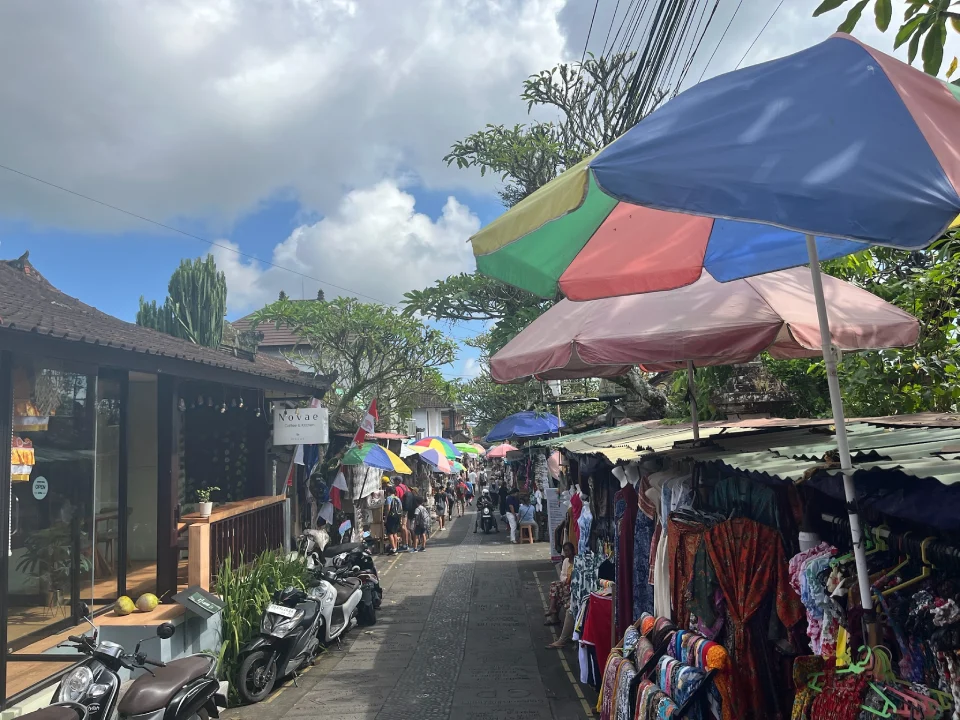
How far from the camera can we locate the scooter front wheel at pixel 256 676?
710 cm

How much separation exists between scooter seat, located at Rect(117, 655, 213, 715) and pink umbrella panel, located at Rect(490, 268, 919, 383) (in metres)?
3.51

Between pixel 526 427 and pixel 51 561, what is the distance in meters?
10.3

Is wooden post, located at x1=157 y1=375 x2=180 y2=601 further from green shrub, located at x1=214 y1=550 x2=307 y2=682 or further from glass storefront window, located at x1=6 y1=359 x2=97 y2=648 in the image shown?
glass storefront window, located at x1=6 y1=359 x2=97 y2=648

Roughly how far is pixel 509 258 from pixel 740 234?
1.26 m

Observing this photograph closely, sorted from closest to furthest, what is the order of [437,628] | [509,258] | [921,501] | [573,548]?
[921,501], [509,258], [573,548], [437,628]

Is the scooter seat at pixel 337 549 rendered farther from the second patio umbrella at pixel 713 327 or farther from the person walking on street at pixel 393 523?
the second patio umbrella at pixel 713 327

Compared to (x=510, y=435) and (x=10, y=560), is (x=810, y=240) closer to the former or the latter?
(x=10, y=560)

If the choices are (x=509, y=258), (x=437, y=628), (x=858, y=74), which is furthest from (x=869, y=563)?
Result: (x=437, y=628)

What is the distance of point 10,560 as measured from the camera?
6.38 meters

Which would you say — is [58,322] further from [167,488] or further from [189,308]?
[189,308]

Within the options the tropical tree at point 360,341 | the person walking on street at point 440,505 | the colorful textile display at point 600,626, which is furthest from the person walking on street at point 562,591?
the person walking on street at point 440,505

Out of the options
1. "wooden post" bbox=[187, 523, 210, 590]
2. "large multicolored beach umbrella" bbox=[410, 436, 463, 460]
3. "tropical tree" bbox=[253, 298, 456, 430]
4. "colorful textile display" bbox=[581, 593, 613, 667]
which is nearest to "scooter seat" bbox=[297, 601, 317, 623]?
"wooden post" bbox=[187, 523, 210, 590]

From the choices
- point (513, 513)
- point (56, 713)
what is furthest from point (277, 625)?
point (513, 513)

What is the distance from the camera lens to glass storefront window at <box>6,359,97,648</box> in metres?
6.37
